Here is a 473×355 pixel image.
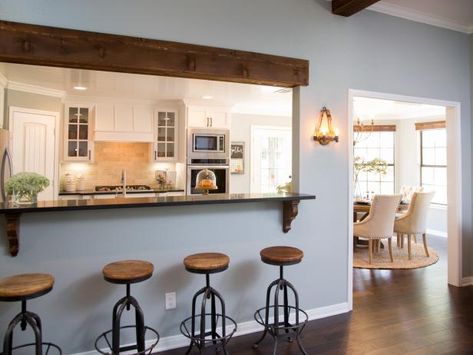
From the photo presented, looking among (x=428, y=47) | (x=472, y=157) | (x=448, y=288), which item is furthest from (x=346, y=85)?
(x=448, y=288)

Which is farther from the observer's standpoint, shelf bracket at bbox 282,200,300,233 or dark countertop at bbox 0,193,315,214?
shelf bracket at bbox 282,200,300,233

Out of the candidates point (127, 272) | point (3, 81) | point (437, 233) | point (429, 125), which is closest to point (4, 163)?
point (3, 81)

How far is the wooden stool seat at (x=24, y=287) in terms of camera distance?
5.66 feet

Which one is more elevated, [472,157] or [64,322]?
[472,157]

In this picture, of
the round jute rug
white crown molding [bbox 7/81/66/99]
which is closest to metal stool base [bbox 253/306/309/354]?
the round jute rug

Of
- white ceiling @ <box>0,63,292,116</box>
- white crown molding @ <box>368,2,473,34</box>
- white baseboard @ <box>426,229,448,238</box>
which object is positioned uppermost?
white crown molding @ <box>368,2,473,34</box>

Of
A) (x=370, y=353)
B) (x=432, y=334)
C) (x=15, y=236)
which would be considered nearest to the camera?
(x=15, y=236)

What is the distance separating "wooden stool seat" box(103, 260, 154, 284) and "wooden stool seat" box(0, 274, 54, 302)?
0.32 meters

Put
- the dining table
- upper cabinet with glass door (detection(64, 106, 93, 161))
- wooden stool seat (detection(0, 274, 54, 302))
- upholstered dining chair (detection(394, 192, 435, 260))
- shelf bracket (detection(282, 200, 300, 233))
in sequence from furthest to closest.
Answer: upper cabinet with glass door (detection(64, 106, 93, 161)) < the dining table < upholstered dining chair (detection(394, 192, 435, 260)) < shelf bracket (detection(282, 200, 300, 233)) < wooden stool seat (detection(0, 274, 54, 302))

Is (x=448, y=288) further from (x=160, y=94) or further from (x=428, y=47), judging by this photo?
(x=160, y=94)

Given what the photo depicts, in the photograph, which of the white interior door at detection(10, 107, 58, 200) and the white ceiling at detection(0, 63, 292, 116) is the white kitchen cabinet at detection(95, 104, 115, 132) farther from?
the white interior door at detection(10, 107, 58, 200)

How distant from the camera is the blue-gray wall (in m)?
2.28

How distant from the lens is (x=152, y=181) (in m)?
6.27

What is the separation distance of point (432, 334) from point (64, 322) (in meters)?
2.84
